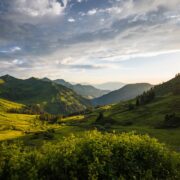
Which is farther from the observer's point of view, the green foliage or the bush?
the green foliage

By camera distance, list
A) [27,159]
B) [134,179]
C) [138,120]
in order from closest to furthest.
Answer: [134,179], [27,159], [138,120]

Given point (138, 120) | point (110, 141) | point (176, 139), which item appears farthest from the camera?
point (138, 120)

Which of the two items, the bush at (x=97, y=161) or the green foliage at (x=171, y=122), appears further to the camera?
the green foliage at (x=171, y=122)

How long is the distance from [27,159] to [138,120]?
15725 cm

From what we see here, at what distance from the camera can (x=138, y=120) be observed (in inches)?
7037

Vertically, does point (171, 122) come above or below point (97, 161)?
above

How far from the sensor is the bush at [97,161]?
80.6 ft

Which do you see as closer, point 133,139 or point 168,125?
point 133,139

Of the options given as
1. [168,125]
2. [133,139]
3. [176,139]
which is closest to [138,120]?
[168,125]

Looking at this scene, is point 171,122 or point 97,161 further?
point 171,122

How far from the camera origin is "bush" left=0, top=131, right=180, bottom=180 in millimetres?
24562

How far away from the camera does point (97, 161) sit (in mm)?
23828

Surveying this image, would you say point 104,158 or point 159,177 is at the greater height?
point 104,158

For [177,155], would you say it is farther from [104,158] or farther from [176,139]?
[176,139]
